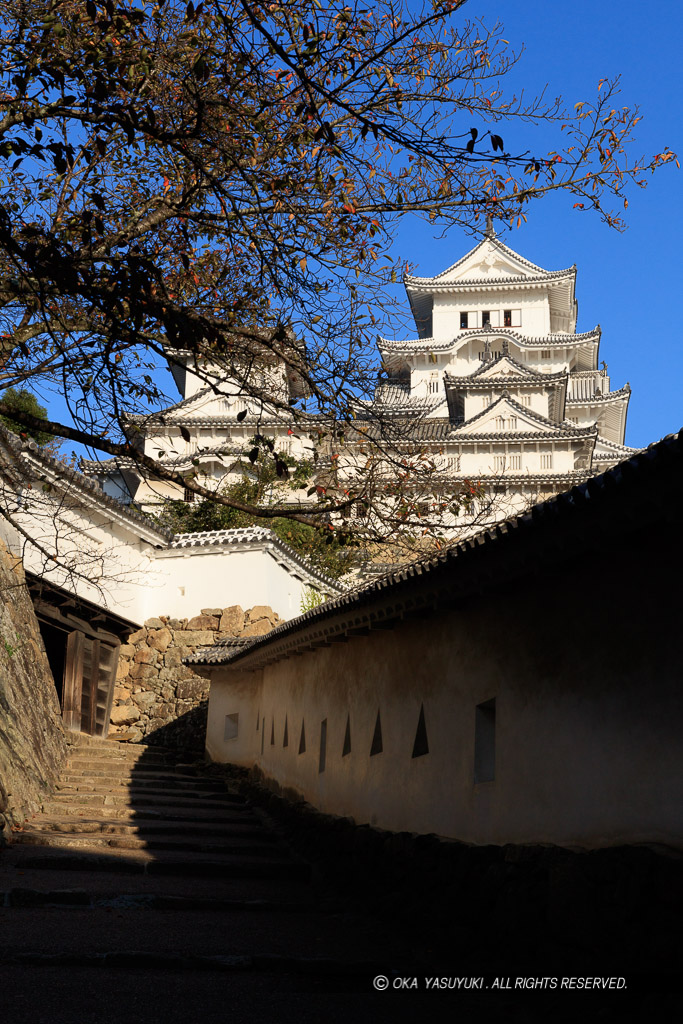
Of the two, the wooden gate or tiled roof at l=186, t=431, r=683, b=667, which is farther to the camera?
the wooden gate

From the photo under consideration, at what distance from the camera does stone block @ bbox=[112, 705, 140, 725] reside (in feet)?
72.2

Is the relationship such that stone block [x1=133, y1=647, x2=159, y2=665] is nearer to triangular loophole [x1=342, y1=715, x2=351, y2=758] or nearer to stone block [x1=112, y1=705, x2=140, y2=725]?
stone block [x1=112, y1=705, x2=140, y2=725]

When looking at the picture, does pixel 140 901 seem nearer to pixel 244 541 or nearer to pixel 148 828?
pixel 148 828

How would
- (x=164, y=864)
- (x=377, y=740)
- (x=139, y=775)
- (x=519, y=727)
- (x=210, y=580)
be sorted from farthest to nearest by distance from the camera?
(x=210, y=580), (x=139, y=775), (x=164, y=864), (x=377, y=740), (x=519, y=727)

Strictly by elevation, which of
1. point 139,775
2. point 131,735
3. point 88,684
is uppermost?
point 88,684

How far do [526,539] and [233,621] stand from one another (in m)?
17.8

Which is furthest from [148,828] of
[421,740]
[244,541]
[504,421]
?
[504,421]

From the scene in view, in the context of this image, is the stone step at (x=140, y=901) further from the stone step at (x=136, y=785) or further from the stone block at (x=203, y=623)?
the stone block at (x=203, y=623)

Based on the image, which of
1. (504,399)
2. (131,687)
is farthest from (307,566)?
(504,399)

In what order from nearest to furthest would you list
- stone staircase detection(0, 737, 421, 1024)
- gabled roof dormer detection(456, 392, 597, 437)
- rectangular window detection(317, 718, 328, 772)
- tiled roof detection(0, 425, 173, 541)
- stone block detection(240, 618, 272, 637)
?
stone staircase detection(0, 737, 421, 1024) → rectangular window detection(317, 718, 328, 772) → tiled roof detection(0, 425, 173, 541) → stone block detection(240, 618, 272, 637) → gabled roof dormer detection(456, 392, 597, 437)

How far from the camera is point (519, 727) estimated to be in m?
6.59

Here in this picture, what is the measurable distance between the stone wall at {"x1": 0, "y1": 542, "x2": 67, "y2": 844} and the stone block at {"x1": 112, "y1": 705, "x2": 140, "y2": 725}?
530cm

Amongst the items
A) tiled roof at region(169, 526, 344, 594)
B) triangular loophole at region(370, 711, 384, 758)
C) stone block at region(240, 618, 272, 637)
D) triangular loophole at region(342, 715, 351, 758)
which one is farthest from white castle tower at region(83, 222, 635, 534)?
triangular loophole at region(370, 711, 384, 758)

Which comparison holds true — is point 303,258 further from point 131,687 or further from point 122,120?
point 131,687
